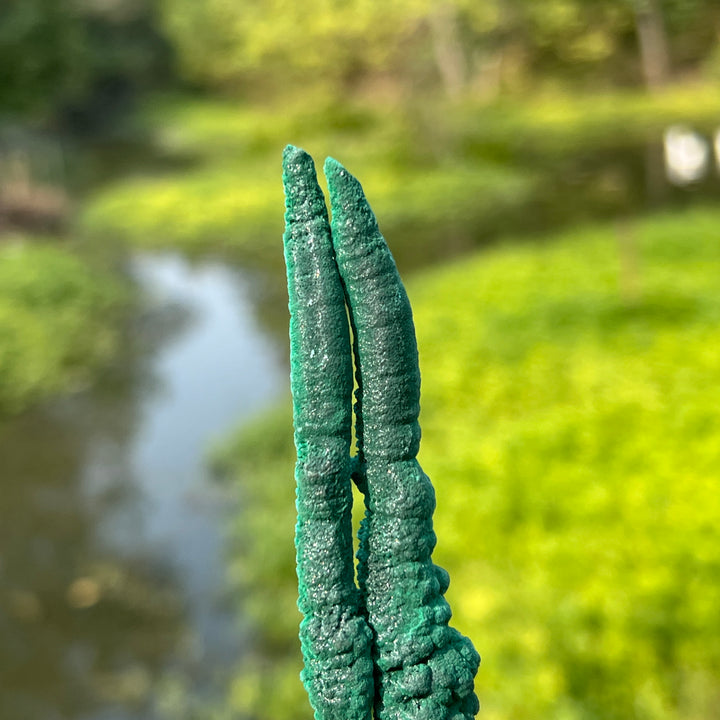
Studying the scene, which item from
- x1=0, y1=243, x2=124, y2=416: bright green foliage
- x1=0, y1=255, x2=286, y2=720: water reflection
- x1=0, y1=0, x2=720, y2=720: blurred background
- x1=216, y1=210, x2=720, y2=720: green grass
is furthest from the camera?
x1=0, y1=243, x2=124, y2=416: bright green foliage

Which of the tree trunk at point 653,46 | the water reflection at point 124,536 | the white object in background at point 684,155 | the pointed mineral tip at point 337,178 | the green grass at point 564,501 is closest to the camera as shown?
the pointed mineral tip at point 337,178

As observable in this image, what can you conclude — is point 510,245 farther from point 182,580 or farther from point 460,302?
point 182,580

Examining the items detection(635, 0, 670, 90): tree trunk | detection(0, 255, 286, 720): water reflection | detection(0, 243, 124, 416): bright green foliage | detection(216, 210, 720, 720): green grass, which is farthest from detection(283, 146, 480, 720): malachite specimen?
detection(635, 0, 670, 90): tree trunk

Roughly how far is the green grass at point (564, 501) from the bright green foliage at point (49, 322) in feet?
10.3

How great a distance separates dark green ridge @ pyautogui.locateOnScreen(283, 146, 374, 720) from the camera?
127 centimetres

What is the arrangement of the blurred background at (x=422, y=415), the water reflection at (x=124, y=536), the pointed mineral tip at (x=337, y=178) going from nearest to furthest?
the pointed mineral tip at (x=337, y=178) → the blurred background at (x=422, y=415) → the water reflection at (x=124, y=536)

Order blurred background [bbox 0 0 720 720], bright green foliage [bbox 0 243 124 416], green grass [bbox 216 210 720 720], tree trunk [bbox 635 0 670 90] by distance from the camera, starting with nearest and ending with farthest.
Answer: green grass [bbox 216 210 720 720] < blurred background [bbox 0 0 720 720] < bright green foliage [bbox 0 243 124 416] < tree trunk [bbox 635 0 670 90]

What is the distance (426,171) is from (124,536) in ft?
40.4

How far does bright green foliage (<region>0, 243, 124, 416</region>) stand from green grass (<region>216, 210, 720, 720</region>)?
3148 millimetres

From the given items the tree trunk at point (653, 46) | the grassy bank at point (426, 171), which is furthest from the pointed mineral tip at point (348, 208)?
the tree trunk at point (653, 46)

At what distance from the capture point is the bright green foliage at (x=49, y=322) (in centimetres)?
893

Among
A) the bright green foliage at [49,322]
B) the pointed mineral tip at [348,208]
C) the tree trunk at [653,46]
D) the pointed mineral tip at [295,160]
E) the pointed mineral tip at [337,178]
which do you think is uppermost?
the tree trunk at [653,46]

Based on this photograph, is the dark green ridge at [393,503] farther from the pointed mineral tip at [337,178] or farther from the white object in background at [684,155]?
the white object in background at [684,155]

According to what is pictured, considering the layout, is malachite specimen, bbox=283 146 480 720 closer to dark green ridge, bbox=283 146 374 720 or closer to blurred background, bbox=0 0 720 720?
dark green ridge, bbox=283 146 374 720
